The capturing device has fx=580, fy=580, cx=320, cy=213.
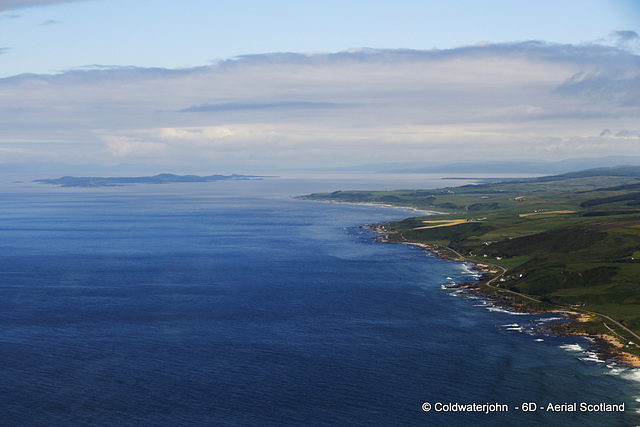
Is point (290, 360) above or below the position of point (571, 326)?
above

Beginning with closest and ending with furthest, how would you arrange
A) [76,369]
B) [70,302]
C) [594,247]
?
1. [76,369]
2. [70,302]
3. [594,247]

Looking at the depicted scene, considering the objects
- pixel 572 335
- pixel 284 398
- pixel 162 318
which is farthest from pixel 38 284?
pixel 572 335

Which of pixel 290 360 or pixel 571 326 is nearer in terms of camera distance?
pixel 290 360

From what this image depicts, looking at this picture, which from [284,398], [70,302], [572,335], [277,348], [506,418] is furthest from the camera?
[70,302]

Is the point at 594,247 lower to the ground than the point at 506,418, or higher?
higher

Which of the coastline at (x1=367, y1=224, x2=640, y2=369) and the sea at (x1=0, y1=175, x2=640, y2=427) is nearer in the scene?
the sea at (x1=0, y1=175, x2=640, y2=427)

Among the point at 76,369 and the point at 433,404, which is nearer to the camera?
the point at 433,404

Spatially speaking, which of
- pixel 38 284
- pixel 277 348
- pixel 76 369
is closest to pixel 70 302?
pixel 38 284

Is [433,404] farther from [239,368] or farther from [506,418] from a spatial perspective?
[239,368]

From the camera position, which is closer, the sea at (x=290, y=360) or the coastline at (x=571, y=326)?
the sea at (x=290, y=360)

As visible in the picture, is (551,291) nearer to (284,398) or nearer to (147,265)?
(284,398)
